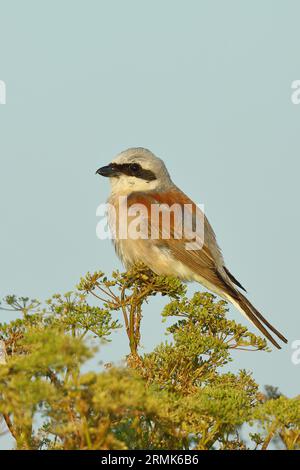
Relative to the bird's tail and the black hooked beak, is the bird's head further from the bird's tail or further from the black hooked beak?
the bird's tail

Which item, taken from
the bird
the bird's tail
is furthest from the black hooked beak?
the bird's tail

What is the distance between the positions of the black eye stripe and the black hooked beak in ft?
0.09

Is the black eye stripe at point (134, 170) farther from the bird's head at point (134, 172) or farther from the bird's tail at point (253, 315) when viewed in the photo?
the bird's tail at point (253, 315)

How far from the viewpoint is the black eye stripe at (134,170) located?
839cm

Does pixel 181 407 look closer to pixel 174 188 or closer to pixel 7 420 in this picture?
pixel 7 420

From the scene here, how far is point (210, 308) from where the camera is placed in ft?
17.1

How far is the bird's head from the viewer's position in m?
8.36

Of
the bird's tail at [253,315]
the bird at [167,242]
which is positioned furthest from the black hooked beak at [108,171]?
the bird's tail at [253,315]

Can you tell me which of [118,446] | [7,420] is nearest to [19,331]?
[7,420]

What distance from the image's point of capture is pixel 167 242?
25.3 feet

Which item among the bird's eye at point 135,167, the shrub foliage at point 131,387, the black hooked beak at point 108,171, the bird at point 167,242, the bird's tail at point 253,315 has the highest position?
the bird's eye at point 135,167

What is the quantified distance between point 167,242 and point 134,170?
1099 millimetres
